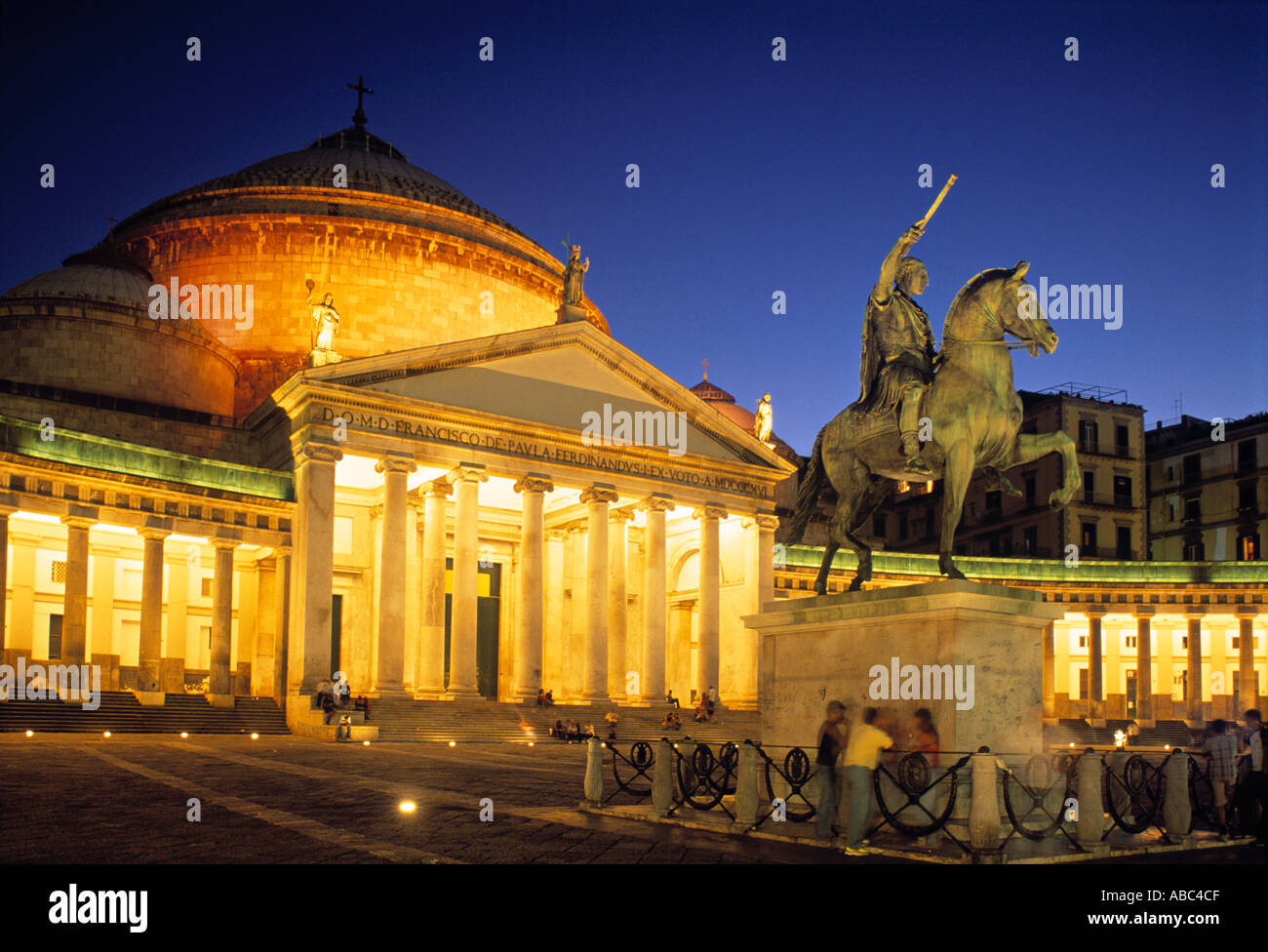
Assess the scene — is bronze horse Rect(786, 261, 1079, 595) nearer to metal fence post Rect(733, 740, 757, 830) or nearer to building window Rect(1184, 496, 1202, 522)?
Answer: metal fence post Rect(733, 740, 757, 830)

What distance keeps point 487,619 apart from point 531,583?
760 centimetres

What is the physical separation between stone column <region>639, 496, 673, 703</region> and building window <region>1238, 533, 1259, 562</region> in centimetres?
4317

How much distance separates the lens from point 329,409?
4272 centimetres

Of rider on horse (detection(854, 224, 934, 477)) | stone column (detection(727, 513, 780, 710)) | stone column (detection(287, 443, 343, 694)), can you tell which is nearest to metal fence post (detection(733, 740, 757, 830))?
rider on horse (detection(854, 224, 934, 477))

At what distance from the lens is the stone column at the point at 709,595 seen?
50719mm

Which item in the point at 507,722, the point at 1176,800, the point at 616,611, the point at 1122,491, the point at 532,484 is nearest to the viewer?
the point at 1176,800

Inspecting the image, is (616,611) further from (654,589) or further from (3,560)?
(3,560)

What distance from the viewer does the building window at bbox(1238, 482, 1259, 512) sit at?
74375 millimetres

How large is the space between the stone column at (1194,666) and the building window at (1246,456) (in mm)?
14436

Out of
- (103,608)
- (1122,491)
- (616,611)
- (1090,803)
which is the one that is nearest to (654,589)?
(616,611)

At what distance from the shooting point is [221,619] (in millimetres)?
44188

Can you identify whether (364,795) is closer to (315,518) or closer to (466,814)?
(466,814)
